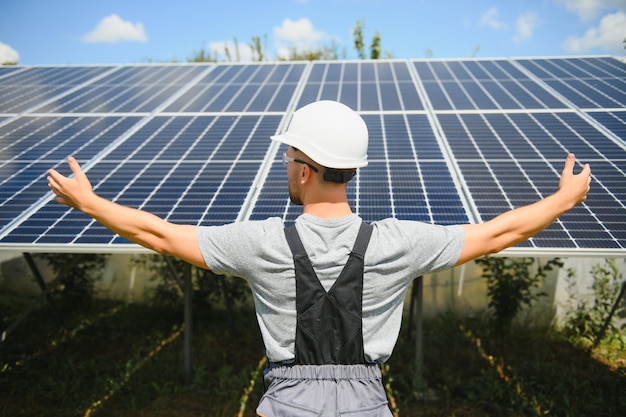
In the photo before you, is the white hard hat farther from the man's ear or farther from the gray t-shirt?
the gray t-shirt

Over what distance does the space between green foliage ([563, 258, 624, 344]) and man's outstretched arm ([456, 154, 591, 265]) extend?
6833 millimetres

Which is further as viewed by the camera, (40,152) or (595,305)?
(595,305)

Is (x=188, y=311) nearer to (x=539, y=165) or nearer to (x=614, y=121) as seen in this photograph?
(x=539, y=165)

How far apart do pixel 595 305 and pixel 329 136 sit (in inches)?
320

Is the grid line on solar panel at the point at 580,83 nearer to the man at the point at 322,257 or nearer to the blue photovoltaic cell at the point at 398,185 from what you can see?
the blue photovoltaic cell at the point at 398,185

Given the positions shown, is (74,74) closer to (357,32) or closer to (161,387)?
(161,387)

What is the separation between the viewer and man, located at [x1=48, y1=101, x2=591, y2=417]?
201cm

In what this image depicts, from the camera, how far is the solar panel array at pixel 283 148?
4.73 metres

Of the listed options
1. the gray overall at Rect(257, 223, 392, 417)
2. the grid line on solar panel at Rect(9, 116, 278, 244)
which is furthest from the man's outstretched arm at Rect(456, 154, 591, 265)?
the grid line on solar panel at Rect(9, 116, 278, 244)

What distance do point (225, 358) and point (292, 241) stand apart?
20.3 feet

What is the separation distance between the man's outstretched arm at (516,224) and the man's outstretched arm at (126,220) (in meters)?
1.24

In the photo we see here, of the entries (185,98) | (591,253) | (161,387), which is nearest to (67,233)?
(161,387)

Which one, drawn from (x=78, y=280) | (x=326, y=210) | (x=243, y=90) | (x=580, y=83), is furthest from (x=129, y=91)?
(x=580, y=83)

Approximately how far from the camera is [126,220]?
2.00m
